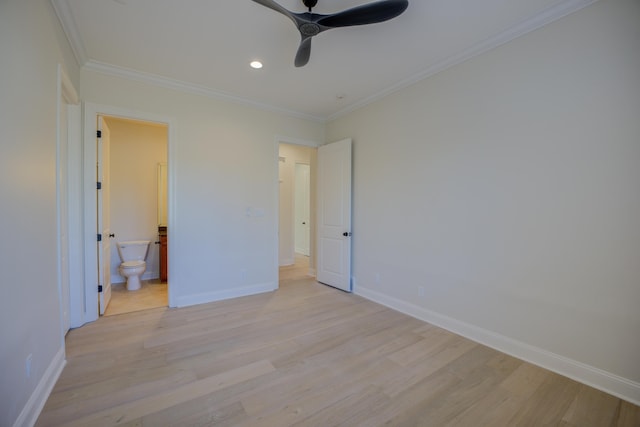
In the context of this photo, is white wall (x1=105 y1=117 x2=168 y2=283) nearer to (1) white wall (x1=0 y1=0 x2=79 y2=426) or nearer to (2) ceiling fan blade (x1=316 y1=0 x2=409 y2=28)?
(1) white wall (x1=0 y1=0 x2=79 y2=426)

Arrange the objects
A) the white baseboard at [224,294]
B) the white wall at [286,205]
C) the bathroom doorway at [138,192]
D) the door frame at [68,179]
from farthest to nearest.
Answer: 1. the white wall at [286,205]
2. the bathroom doorway at [138,192]
3. the white baseboard at [224,294]
4. the door frame at [68,179]

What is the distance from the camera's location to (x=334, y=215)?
14.1ft

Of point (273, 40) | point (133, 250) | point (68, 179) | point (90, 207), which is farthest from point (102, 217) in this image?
point (273, 40)

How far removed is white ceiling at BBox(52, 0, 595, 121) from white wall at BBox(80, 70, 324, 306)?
0.27 metres

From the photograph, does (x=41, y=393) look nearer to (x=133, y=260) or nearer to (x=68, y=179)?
(x=68, y=179)

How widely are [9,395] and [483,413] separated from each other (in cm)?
263

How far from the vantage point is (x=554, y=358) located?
2.16 m

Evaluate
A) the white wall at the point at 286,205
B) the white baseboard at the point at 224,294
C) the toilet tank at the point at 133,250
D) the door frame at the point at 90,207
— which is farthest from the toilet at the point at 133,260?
the white wall at the point at 286,205

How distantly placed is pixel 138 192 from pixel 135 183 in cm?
16

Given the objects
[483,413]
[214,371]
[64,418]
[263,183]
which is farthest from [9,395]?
[263,183]

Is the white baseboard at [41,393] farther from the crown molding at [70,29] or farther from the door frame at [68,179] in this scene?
the crown molding at [70,29]

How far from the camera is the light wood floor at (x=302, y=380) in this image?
167cm

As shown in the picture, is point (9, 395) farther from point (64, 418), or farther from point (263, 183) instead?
point (263, 183)

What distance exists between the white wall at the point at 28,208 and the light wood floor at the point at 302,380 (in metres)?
0.31
